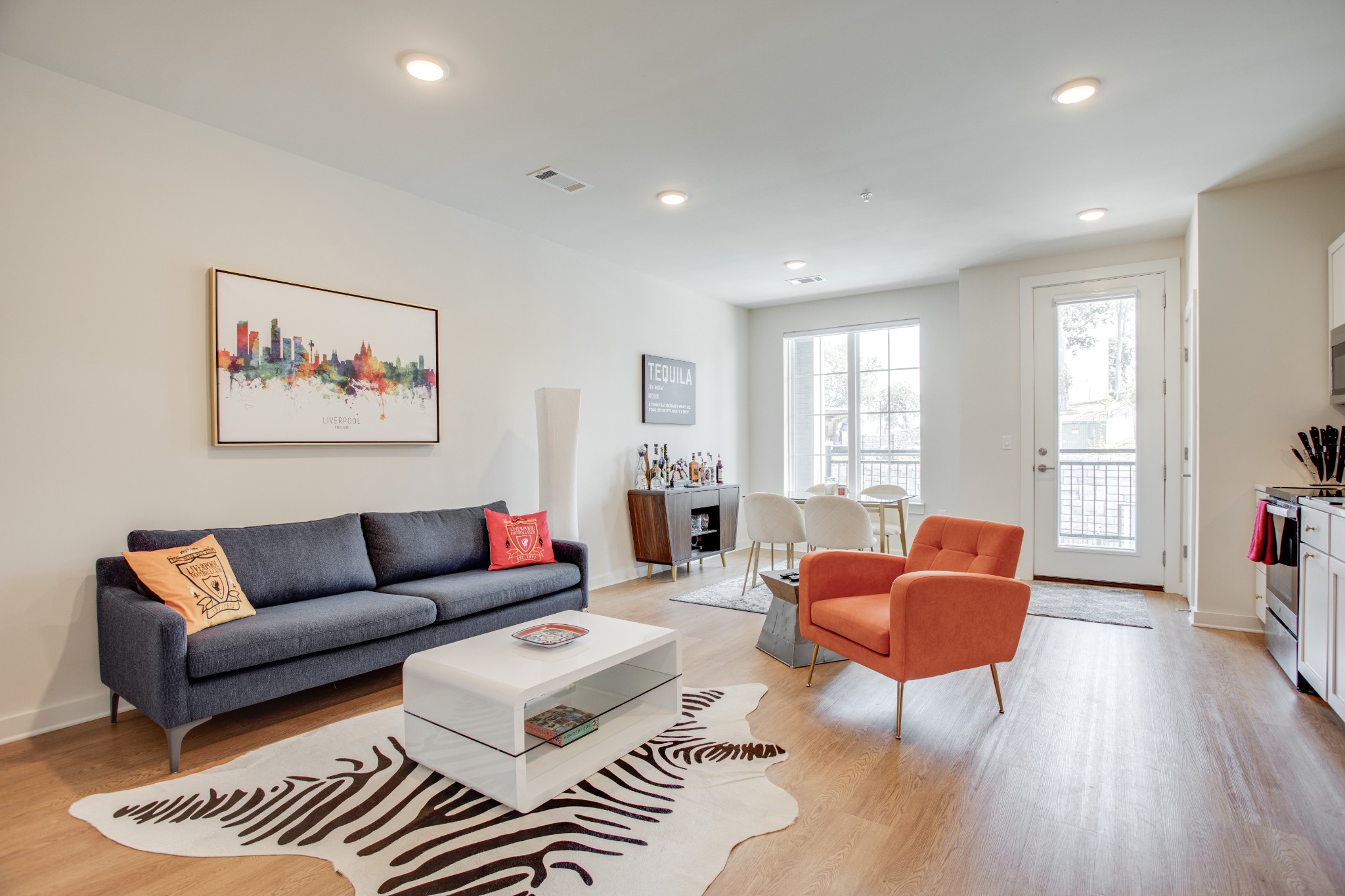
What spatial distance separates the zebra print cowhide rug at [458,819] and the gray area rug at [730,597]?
208cm

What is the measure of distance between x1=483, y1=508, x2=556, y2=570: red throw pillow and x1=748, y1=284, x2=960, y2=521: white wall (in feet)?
12.0

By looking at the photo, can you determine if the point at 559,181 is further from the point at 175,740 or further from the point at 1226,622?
the point at 1226,622

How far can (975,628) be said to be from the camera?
2.67 m

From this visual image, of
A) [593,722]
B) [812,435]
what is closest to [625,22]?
[593,722]

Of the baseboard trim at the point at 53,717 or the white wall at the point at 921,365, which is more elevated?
the white wall at the point at 921,365

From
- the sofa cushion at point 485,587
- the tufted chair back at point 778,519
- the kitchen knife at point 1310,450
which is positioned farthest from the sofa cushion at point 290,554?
the kitchen knife at point 1310,450

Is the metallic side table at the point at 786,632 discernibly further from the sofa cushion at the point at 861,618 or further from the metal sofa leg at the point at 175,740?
the metal sofa leg at the point at 175,740

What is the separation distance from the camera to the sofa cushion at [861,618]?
2658 mm

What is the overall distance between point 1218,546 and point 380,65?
5.04 m

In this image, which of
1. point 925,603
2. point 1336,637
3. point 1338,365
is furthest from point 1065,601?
point 925,603

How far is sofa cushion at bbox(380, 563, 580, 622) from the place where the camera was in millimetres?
3250

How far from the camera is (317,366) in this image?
3.52m

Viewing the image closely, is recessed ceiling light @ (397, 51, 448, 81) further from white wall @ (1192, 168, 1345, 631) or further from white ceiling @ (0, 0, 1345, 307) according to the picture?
white wall @ (1192, 168, 1345, 631)

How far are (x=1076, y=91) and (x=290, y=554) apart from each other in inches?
157
